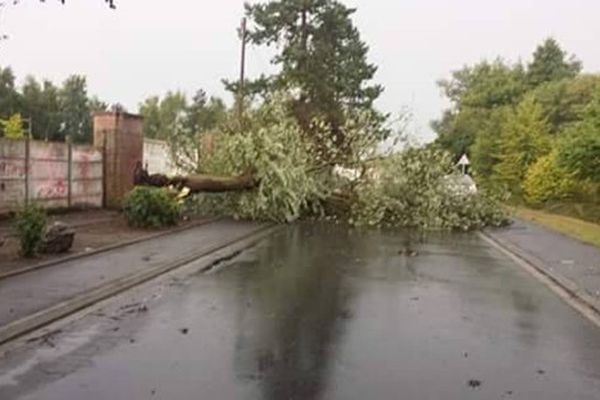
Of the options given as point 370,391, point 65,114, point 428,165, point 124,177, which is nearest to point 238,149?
point 124,177

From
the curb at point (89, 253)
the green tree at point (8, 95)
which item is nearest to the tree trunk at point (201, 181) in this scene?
the curb at point (89, 253)

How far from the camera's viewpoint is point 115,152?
2962 cm

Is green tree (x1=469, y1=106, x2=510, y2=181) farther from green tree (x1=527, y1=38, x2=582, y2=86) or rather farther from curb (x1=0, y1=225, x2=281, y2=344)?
curb (x1=0, y1=225, x2=281, y2=344)

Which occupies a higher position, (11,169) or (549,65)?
(549,65)

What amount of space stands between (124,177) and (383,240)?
37.0ft

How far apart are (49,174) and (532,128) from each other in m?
34.8

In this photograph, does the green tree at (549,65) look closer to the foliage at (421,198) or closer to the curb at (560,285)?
the foliage at (421,198)

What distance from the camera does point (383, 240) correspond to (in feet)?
74.4

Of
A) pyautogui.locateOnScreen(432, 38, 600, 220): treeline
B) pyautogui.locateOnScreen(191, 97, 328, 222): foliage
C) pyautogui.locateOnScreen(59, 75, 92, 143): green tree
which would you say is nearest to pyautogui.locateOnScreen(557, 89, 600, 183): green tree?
pyautogui.locateOnScreen(432, 38, 600, 220): treeline

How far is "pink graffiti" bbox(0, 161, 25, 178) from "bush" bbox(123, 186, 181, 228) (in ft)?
9.67

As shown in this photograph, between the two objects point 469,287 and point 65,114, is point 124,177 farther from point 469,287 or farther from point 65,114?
point 65,114

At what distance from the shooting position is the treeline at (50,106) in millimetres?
70812

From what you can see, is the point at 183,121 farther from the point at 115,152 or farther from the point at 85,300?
the point at 85,300

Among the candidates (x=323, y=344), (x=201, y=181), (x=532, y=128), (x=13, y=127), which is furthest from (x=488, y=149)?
(x=323, y=344)
